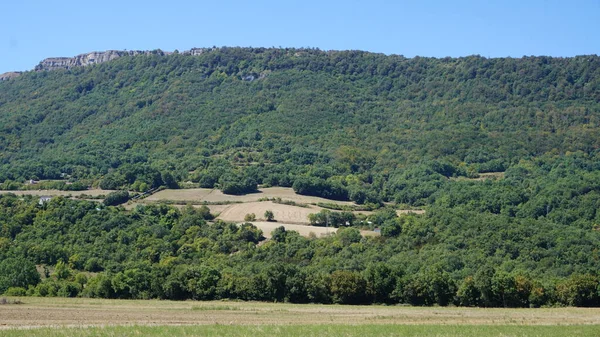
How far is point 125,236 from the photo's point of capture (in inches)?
4013

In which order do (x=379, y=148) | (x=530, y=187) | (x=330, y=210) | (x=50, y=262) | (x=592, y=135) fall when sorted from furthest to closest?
(x=379, y=148) < (x=592, y=135) < (x=530, y=187) < (x=330, y=210) < (x=50, y=262)

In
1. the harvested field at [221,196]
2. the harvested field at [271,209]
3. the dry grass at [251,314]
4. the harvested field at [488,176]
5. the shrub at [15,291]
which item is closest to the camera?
the dry grass at [251,314]

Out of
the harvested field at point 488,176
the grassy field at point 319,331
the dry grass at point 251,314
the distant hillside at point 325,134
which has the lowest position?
the dry grass at point 251,314

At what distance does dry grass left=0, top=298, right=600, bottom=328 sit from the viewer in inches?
1793

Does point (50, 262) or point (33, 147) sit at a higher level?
point (33, 147)

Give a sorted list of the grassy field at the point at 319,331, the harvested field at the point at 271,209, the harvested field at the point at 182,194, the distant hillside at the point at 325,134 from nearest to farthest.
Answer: the grassy field at the point at 319,331 → the harvested field at the point at 271,209 → the harvested field at the point at 182,194 → the distant hillside at the point at 325,134

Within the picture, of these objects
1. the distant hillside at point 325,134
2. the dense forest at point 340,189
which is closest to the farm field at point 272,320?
the dense forest at point 340,189

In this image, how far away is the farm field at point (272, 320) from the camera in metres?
40.8

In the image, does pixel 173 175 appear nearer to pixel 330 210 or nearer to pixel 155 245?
pixel 330 210

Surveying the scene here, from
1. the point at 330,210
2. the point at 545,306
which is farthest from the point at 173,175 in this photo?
the point at 545,306

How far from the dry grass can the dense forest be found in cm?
530

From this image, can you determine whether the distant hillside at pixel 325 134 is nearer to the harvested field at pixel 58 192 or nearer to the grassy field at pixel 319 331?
the harvested field at pixel 58 192

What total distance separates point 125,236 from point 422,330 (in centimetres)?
6520

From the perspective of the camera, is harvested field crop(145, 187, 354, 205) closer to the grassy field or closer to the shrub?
the shrub
